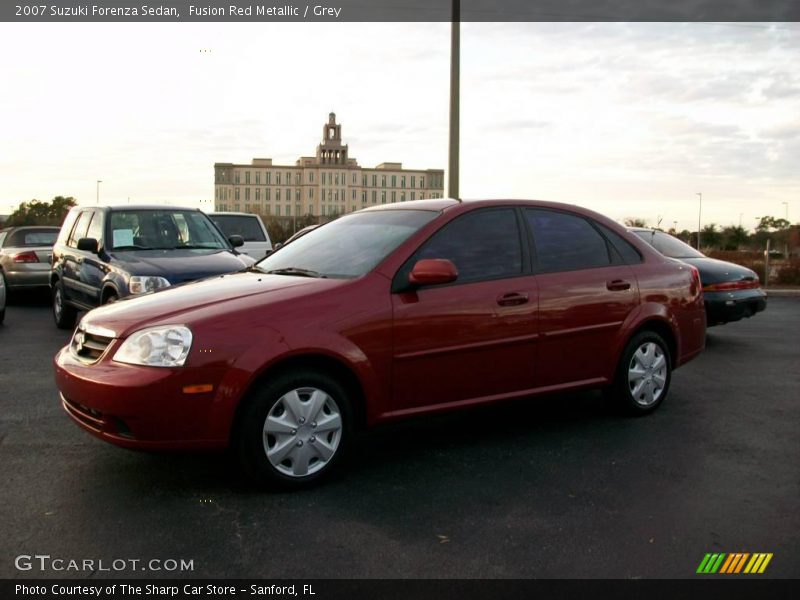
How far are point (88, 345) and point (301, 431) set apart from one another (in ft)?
4.38

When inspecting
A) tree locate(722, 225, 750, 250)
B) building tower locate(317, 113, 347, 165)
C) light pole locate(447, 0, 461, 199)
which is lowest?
tree locate(722, 225, 750, 250)

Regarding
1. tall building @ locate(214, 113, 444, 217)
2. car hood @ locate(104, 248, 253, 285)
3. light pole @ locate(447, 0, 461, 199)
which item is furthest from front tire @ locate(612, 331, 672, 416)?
tall building @ locate(214, 113, 444, 217)

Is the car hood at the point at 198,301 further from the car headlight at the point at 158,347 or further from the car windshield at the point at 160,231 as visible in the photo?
the car windshield at the point at 160,231

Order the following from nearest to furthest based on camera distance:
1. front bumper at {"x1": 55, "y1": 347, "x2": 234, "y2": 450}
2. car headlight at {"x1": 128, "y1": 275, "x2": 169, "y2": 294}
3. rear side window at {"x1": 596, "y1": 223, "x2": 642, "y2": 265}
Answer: front bumper at {"x1": 55, "y1": 347, "x2": 234, "y2": 450}, rear side window at {"x1": 596, "y1": 223, "x2": 642, "y2": 265}, car headlight at {"x1": 128, "y1": 275, "x2": 169, "y2": 294}

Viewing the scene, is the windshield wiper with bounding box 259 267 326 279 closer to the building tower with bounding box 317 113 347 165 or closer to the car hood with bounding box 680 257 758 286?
the car hood with bounding box 680 257 758 286

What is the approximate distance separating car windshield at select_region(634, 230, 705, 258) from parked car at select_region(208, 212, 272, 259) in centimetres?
721

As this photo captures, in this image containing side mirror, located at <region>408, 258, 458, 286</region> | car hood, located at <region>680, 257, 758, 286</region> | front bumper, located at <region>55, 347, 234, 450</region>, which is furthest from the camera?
car hood, located at <region>680, 257, 758, 286</region>

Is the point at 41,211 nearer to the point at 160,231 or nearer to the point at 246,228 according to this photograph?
the point at 246,228

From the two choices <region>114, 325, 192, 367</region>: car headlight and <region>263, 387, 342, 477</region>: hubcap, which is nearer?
<region>114, 325, 192, 367</region>: car headlight

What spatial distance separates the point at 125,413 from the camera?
376 centimetres

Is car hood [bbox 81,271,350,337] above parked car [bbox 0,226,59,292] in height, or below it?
above

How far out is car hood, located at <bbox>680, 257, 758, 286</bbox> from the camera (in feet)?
30.3
